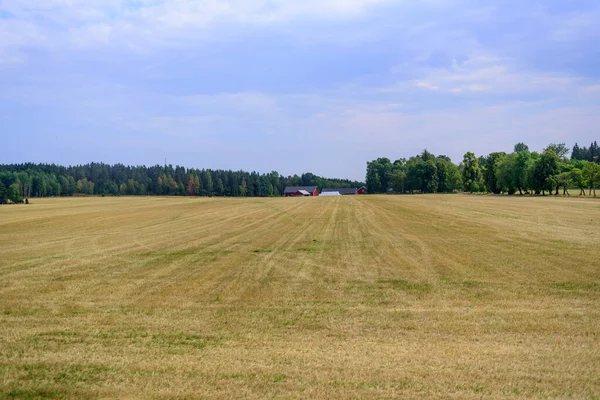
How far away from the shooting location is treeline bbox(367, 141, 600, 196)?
329ft

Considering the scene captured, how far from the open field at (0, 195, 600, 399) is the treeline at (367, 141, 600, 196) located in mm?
85703

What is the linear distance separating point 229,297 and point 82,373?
18.0 feet

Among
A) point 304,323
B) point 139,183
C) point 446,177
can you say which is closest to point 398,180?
point 446,177

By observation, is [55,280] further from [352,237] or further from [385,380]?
[352,237]

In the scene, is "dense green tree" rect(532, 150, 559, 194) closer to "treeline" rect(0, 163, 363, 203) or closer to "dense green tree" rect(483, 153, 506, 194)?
"dense green tree" rect(483, 153, 506, 194)

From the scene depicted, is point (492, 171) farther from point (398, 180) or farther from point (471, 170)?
point (398, 180)

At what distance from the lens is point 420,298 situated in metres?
12.4

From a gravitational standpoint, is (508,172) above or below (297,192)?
above

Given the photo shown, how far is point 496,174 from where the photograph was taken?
118688mm

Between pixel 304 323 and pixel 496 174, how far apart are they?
118 meters

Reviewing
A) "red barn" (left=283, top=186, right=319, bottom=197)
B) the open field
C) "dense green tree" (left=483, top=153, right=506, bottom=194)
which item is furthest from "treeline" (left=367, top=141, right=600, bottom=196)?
the open field

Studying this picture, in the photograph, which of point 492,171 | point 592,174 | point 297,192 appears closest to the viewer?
point 592,174

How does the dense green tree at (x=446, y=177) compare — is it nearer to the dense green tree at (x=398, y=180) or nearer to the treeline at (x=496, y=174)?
the treeline at (x=496, y=174)

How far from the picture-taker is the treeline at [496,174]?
3951 inches
